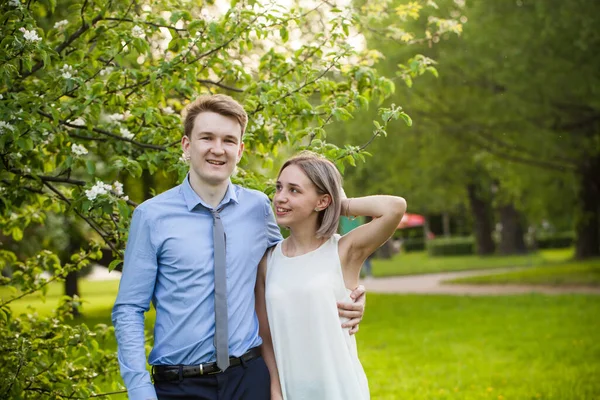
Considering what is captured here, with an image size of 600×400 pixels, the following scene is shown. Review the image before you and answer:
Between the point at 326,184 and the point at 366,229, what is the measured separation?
10.7 inches

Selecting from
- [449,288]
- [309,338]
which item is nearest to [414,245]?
[449,288]

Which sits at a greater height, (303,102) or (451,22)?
(451,22)

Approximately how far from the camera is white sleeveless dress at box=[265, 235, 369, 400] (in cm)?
318

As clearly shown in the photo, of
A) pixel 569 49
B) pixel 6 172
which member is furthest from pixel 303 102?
pixel 569 49

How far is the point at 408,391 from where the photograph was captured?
27.2 feet

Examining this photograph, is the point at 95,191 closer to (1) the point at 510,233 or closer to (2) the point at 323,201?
(2) the point at 323,201

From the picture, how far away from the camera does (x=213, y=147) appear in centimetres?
307

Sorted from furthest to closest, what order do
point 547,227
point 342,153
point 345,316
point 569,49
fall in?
point 547,227
point 569,49
point 342,153
point 345,316

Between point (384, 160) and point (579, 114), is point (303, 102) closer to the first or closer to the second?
point (579, 114)

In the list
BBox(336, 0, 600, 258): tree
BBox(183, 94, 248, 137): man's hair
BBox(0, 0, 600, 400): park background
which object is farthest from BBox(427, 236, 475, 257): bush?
BBox(183, 94, 248, 137): man's hair

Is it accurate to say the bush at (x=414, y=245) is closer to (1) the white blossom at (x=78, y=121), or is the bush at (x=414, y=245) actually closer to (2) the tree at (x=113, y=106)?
(2) the tree at (x=113, y=106)

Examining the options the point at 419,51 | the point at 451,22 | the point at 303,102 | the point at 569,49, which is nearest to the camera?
the point at 303,102

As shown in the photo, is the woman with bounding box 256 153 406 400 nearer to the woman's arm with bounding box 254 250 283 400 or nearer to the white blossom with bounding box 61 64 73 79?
the woman's arm with bounding box 254 250 283 400

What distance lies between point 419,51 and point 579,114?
4.19 m
